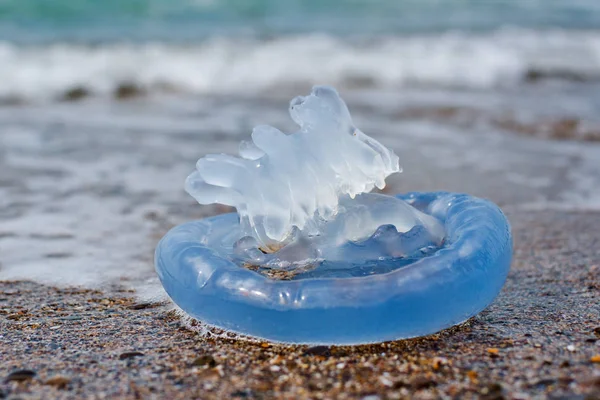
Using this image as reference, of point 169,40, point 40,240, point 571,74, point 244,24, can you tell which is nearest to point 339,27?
point 244,24

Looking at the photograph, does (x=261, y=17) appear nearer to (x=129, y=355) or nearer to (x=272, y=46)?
(x=272, y=46)

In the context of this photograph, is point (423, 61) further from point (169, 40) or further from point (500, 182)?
point (500, 182)

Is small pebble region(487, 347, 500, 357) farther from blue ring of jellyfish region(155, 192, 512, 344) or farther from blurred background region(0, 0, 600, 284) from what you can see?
blurred background region(0, 0, 600, 284)

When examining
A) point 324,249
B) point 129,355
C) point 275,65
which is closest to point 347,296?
point 324,249

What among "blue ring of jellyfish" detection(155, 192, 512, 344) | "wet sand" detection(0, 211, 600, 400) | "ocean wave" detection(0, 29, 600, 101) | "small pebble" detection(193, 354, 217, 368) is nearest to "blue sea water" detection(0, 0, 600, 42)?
"ocean wave" detection(0, 29, 600, 101)

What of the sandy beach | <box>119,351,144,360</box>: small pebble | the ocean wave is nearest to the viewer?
the sandy beach

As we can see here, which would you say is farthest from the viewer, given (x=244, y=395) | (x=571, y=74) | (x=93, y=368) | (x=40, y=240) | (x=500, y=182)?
(x=571, y=74)
